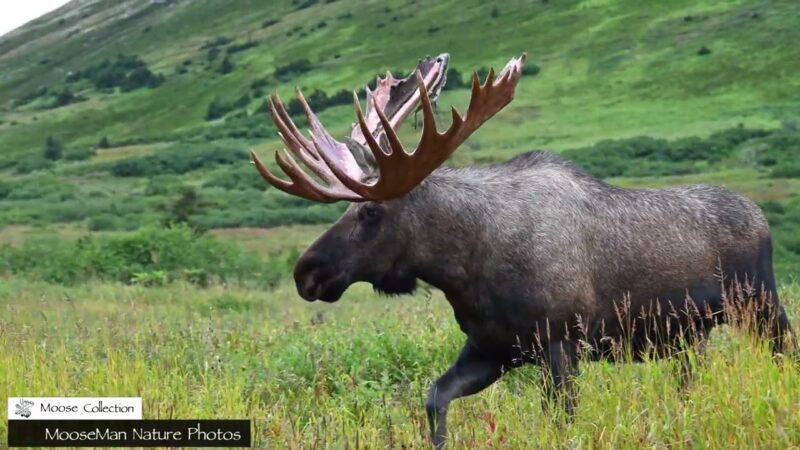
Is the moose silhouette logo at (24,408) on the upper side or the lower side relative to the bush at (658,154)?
upper

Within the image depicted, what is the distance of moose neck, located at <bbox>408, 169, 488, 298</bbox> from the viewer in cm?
645

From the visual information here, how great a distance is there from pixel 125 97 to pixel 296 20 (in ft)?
76.0

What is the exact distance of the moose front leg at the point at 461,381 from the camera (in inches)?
240

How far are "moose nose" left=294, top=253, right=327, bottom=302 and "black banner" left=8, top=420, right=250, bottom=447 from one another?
881 millimetres

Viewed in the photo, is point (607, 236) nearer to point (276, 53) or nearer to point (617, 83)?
point (617, 83)

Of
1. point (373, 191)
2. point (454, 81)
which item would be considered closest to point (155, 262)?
point (373, 191)

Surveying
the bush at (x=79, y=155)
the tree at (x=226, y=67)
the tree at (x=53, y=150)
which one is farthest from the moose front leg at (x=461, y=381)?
the tree at (x=226, y=67)

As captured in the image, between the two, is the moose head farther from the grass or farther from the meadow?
the meadow

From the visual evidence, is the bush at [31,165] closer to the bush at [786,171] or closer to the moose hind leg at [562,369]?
the bush at [786,171]

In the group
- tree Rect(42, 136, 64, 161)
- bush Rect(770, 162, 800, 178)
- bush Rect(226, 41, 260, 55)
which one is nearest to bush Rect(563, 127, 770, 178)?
bush Rect(770, 162, 800, 178)

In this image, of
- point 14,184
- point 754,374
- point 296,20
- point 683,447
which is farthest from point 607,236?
point 296,20

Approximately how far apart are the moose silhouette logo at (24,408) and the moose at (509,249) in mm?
1508

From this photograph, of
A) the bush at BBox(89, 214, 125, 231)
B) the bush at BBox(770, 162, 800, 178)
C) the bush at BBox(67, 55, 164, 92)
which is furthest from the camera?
the bush at BBox(67, 55, 164, 92)

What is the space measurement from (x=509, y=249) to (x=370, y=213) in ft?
2.58
